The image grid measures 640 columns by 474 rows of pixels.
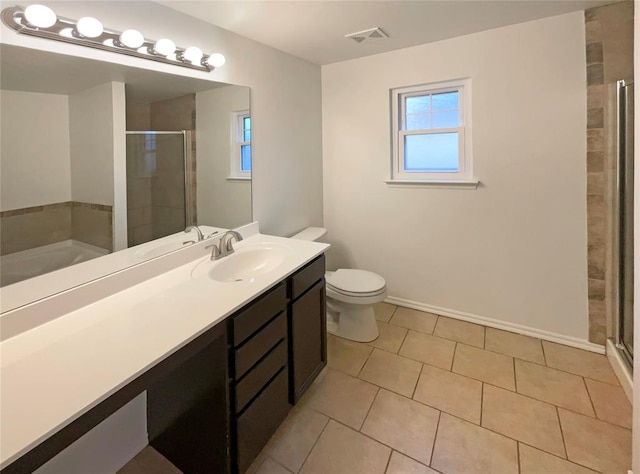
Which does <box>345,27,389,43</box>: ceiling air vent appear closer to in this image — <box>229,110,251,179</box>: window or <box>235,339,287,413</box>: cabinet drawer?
<box>229,110,251,179</box>: window

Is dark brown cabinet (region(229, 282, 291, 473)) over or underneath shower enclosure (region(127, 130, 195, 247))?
underneath

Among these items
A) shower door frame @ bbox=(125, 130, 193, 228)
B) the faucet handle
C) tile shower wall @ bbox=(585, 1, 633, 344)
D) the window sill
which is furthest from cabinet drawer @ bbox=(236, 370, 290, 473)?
tile shower wall @ bbox=(585, 1, 633, 344)

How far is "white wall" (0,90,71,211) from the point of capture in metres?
1.17

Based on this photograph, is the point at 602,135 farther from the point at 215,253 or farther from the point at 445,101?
the point at 215,253

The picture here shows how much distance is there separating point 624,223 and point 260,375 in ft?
7.41

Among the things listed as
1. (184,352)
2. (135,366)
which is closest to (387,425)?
(184,352)

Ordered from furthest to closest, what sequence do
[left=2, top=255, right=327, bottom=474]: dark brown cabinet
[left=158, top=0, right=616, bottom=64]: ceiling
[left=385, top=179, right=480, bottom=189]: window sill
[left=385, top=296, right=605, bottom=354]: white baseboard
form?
[left=385, top=179, right=480, bottom=189]: window sill, [left=385, top=296, right=605, bottom=354]: white baseboard, [left=158, top=0, right=616, bottom=64]: ceiling, [left=2, top=255, right=327, bottom=474]: dark brown cabinet

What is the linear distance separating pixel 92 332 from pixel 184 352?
0.33m

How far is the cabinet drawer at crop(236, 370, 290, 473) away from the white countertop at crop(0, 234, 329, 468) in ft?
1.51

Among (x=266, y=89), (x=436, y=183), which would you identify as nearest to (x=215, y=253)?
(x=266, y=89)

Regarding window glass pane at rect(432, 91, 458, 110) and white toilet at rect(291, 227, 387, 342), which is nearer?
white toilet at rect(291, 227, 387, 342)

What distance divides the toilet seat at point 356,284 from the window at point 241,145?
0.97m

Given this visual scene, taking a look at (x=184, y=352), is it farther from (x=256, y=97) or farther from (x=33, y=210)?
(x=256, y=97)

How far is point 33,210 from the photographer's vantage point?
4.12 ft
